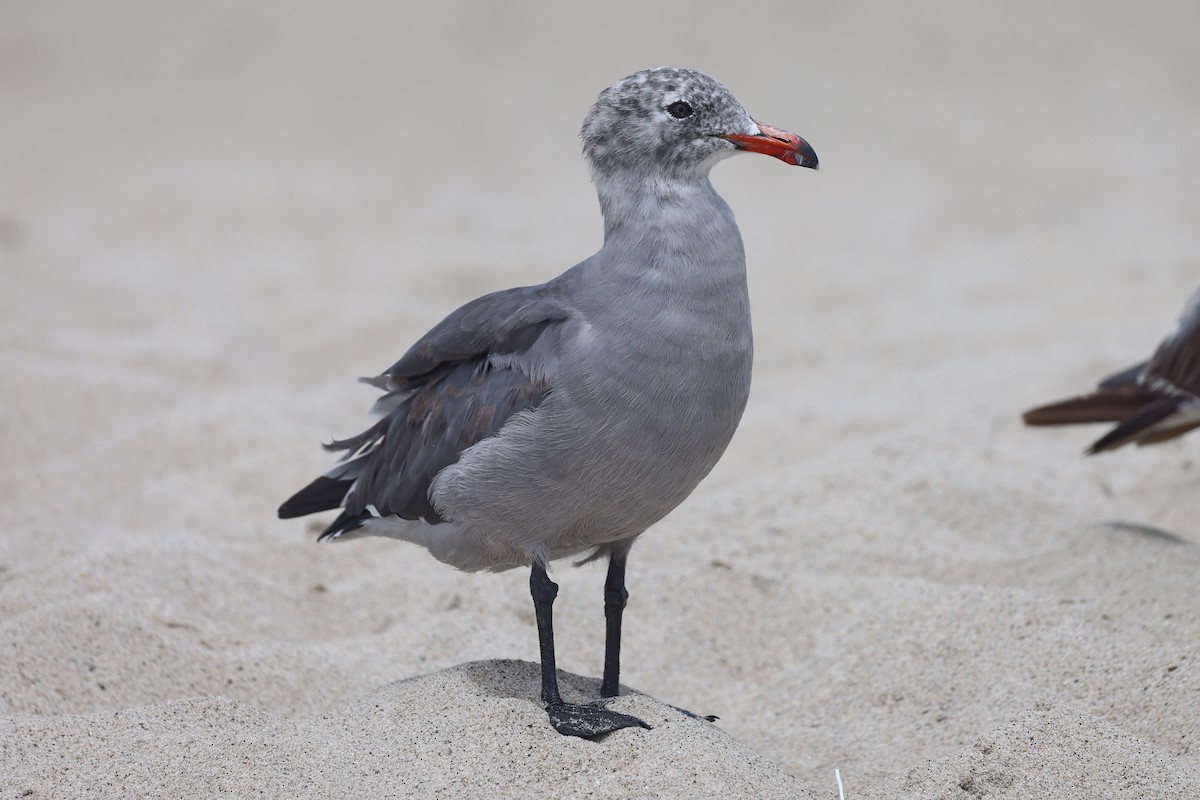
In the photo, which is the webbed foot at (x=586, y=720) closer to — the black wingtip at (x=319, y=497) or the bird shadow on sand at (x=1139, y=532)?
the black wingtip at (x=319, y=497)

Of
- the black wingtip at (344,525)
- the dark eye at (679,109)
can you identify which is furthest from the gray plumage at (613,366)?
the black wingtip at (344,525)

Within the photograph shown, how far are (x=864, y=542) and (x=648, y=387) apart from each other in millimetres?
1997

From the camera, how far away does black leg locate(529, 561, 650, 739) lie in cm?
309

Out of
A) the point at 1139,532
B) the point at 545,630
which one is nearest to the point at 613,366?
the point at 545,630

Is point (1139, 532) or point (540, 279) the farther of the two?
point (540, 279)

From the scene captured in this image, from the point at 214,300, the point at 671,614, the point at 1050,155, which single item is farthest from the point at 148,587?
the point at 1050,155

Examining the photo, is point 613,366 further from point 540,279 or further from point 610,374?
point 540,279

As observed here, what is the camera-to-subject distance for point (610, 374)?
10.2 feet

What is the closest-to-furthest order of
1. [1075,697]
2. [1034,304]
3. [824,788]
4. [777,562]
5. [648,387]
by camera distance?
[648,387]
[824,788]
[1075,697]
[777,562]
[1034,304]

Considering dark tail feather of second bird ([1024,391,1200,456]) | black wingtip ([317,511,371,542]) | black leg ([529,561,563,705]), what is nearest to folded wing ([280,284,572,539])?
black wingtip ([317,511,371,542])

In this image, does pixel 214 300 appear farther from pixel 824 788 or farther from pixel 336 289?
pixel 824 788

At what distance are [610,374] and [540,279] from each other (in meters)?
5.08

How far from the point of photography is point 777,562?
4.69 meters

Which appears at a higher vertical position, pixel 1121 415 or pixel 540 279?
pixel 540 279
